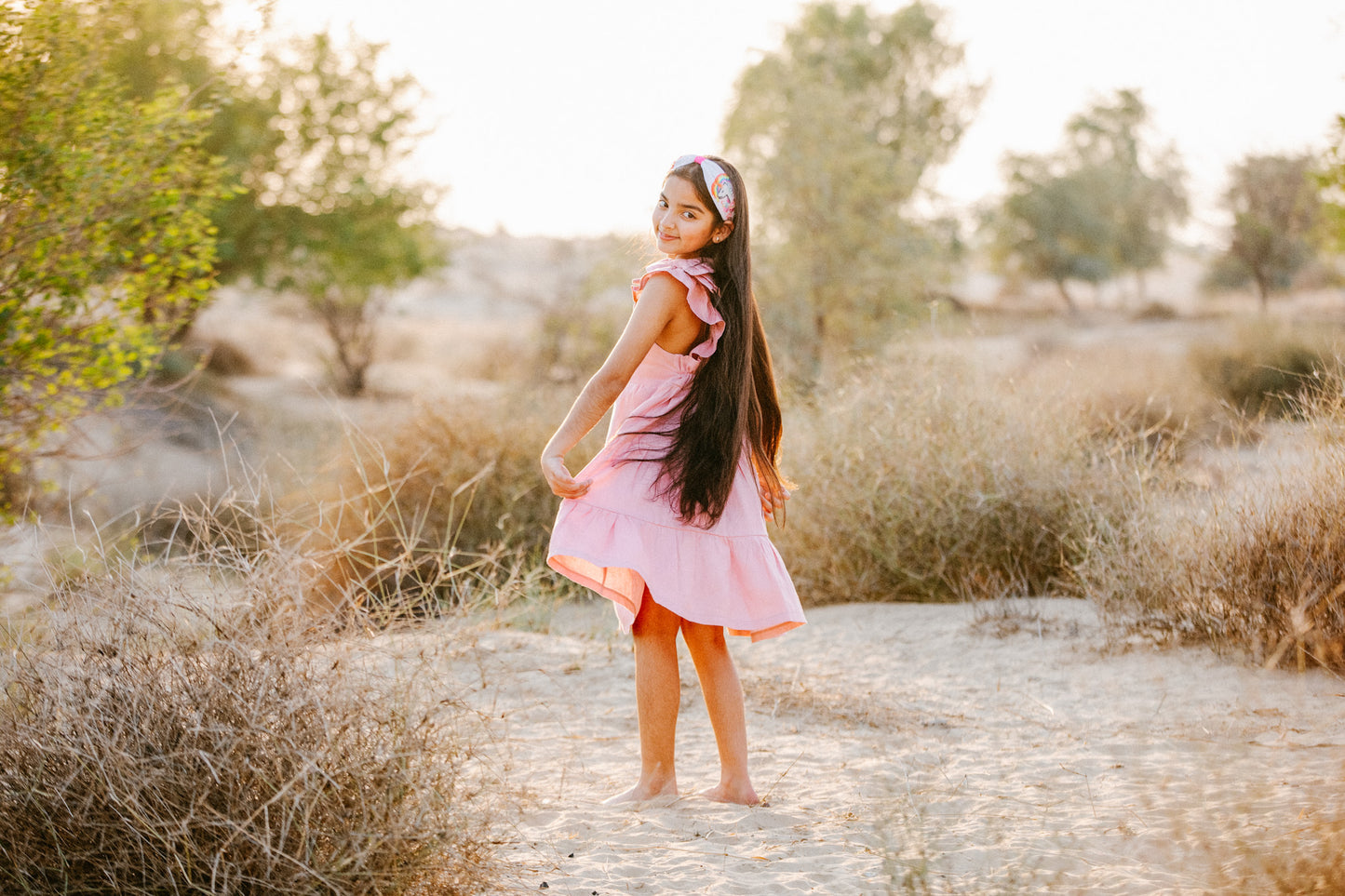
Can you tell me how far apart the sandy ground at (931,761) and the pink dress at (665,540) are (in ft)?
1.56

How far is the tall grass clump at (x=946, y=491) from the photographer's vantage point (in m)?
5.94

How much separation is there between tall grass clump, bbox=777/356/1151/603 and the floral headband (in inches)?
125

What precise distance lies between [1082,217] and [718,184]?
34.0 metres

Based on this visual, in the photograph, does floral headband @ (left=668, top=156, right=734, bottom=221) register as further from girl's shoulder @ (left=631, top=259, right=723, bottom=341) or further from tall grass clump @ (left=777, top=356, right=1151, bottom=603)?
tall grass clump @ (left=777, top=356, right=1151, bottom=603)

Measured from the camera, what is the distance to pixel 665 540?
9.77ft

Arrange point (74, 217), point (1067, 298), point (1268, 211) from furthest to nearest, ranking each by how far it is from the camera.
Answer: point (1067, 298), point (1268, 211), point (74, 217)

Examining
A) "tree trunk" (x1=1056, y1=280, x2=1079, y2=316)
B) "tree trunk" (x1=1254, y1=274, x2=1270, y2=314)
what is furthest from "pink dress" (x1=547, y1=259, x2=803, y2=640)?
"tree trunk" (x1=1056, y1=280, x2=1079, y2=316)

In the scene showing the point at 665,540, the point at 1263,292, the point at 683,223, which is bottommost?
the point at 665,540

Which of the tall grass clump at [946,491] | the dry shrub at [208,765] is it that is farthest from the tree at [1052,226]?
the dry shrub at [208,765]

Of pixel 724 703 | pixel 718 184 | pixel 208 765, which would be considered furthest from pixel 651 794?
pixel 718 184

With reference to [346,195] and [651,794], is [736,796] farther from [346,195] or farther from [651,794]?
[346,195]

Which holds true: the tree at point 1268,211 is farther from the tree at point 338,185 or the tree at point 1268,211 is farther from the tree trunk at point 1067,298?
the tree at point 338,185

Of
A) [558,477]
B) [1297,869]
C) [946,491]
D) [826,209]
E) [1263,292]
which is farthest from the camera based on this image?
[1263,292]

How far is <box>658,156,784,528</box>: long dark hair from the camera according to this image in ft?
9.77
